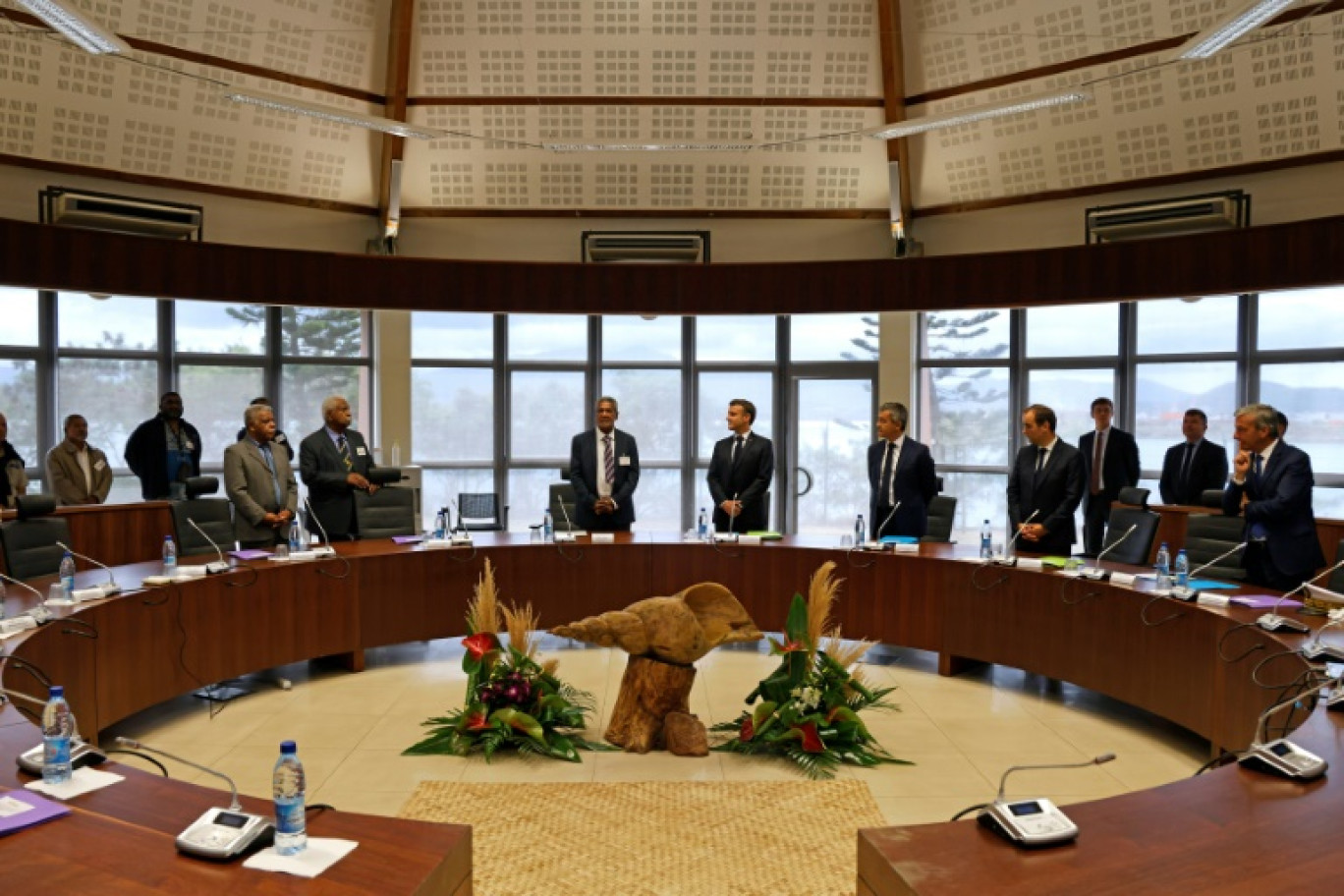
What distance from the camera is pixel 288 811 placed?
1.98 m

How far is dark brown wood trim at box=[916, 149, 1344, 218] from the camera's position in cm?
745

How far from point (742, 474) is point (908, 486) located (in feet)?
3.42

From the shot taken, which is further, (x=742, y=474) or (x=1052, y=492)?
(x=742, y=474)

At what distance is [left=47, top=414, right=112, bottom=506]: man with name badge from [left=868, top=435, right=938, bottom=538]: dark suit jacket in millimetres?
5453

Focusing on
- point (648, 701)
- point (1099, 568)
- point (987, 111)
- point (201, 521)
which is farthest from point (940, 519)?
point (201, 521)

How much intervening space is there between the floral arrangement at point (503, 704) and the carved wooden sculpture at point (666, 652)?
0.19 meters

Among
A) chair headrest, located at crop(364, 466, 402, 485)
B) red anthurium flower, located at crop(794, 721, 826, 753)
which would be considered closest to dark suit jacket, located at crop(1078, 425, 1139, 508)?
red anthurium flower, located at crop(794, 721, 826, 753)

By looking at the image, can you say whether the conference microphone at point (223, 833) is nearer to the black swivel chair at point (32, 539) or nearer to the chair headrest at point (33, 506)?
the black swivel chair at point (32, 539)

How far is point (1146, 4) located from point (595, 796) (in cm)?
678

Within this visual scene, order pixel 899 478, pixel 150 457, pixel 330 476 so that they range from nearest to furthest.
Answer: pixel 330 476, pixel 899 478, pixel 150 457

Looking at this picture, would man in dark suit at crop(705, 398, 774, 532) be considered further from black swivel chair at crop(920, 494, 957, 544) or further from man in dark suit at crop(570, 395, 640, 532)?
black swivel chair at crop(920, 494, 957, 544)

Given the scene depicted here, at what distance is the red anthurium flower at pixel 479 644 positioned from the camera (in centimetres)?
440

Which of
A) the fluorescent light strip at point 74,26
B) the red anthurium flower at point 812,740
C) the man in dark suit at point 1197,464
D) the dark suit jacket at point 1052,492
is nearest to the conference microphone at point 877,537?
the dark suit jacket at point 1052,492

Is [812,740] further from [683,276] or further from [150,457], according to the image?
[150,457]
